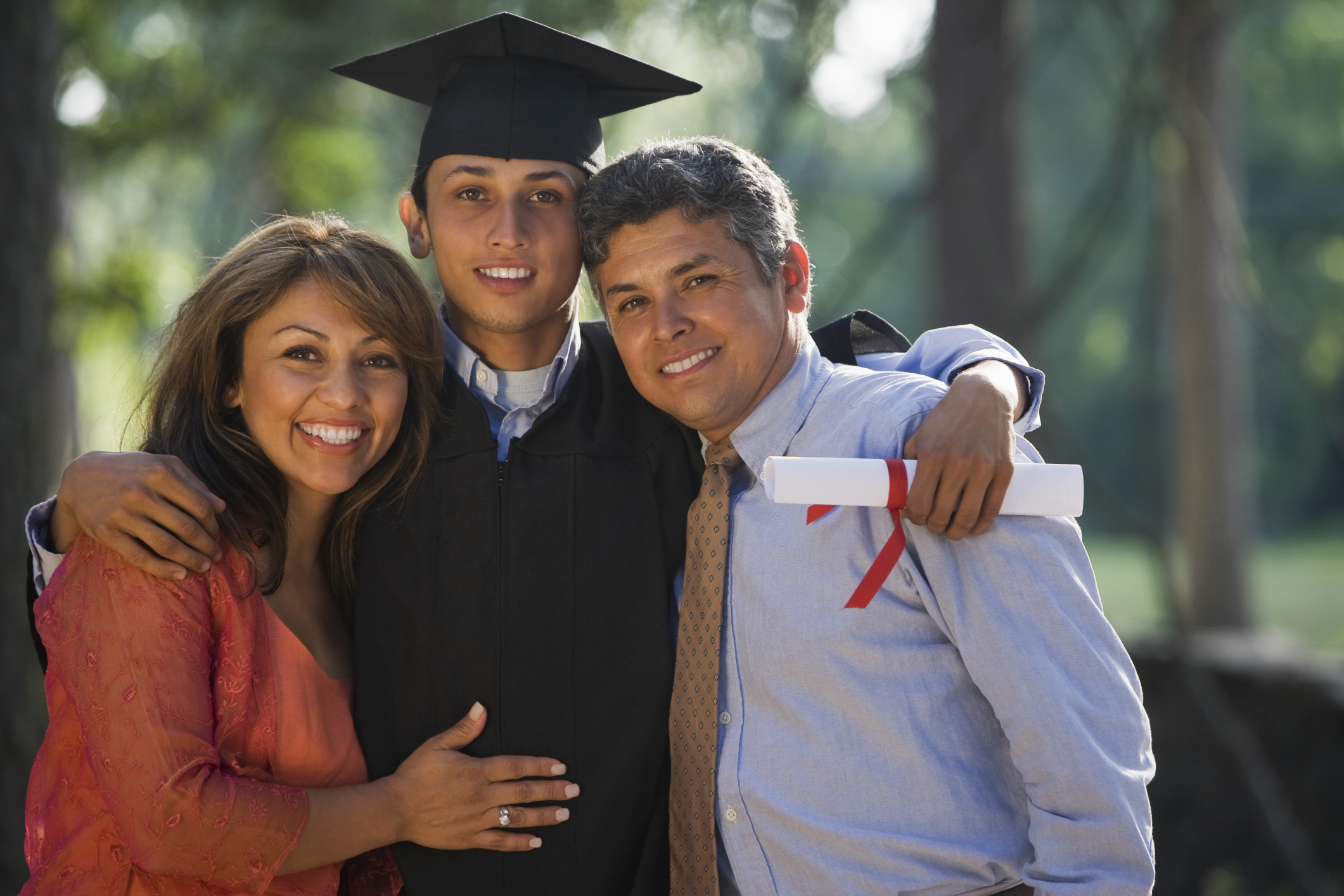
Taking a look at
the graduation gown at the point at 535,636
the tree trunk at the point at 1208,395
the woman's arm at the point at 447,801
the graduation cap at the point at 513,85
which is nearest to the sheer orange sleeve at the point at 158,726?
the woman's arm at the point at 447,801

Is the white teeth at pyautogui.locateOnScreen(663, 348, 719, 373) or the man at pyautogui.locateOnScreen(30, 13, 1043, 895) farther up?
the white teeth at pyautogui.locateOnScreen(663, 348, 719, 373)

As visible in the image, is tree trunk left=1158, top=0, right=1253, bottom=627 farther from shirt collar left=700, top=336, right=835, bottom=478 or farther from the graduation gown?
the graduation gown

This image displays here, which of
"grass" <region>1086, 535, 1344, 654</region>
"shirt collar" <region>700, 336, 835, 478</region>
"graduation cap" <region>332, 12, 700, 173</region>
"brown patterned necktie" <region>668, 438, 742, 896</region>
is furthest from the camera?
"grass" <region>1086, 535, 1344, 654</region>

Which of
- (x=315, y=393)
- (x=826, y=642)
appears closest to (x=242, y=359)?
(x=315, y=393)

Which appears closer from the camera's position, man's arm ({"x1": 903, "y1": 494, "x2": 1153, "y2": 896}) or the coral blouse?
man's arm ({"x1": 903, "y1": 494, "x2": 1153, "y2": 896})

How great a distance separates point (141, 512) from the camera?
2.08 metres

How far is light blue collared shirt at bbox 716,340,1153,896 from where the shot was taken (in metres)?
1.93

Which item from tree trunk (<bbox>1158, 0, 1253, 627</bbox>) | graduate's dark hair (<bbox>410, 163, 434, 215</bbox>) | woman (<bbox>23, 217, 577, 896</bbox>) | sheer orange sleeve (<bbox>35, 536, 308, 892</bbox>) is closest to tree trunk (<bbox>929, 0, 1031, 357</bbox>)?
tree trunk (<bbox>1158, 0, 1253, 627</bbox>)

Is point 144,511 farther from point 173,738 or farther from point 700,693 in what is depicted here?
point 700,693

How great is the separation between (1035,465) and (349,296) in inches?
53.1

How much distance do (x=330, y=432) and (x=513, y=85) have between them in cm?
93

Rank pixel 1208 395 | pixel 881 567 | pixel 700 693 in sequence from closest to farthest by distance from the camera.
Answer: pixel 881 567
pixel 700 693
pixel 1208 395

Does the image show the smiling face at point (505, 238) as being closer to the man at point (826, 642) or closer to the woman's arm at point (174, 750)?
the man at point (826, 642)

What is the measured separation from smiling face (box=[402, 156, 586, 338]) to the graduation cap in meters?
0.04
